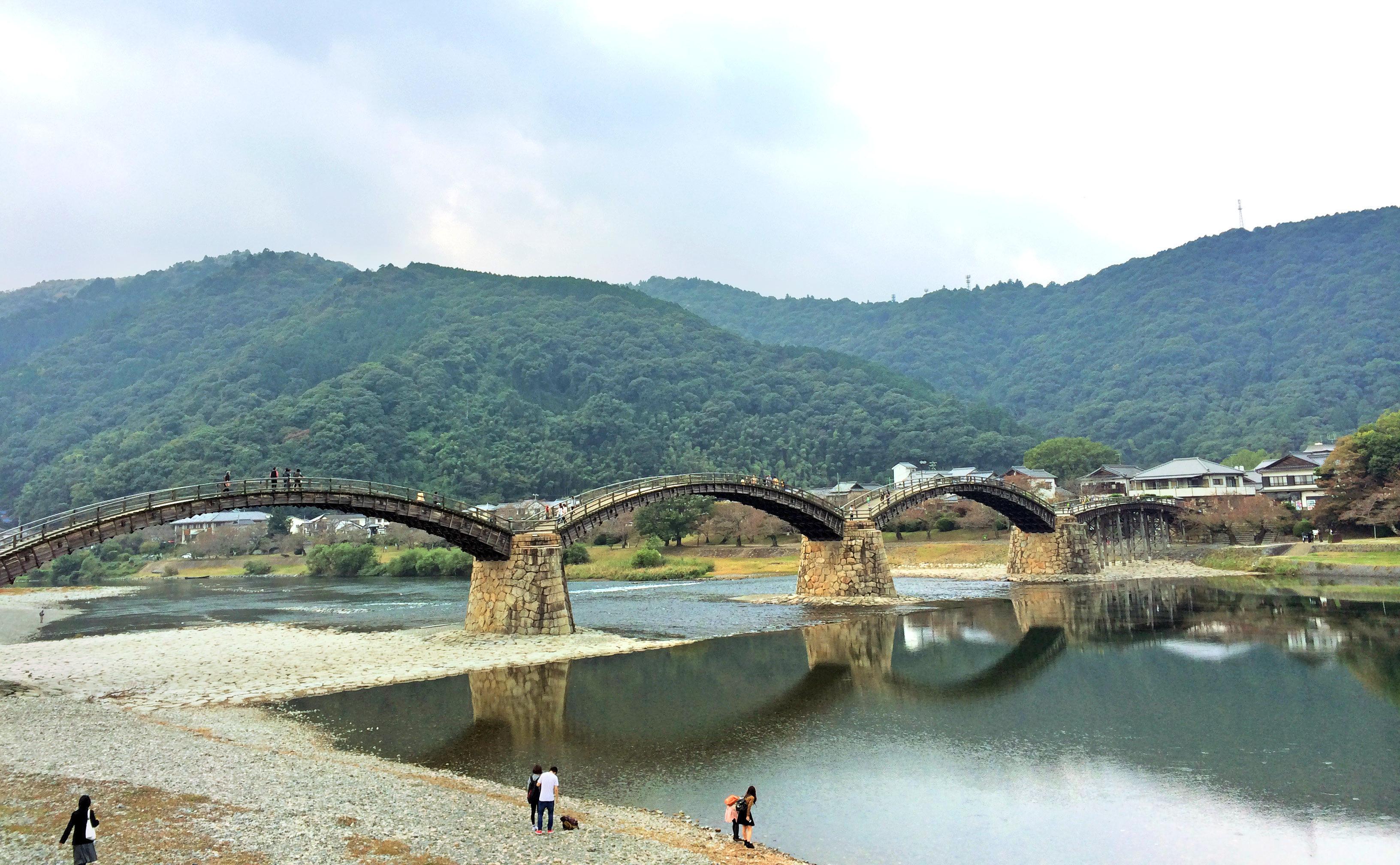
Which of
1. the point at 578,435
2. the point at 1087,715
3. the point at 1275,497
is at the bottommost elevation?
the point at 1087,715

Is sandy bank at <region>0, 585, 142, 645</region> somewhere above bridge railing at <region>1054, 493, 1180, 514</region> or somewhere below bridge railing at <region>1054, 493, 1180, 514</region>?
below

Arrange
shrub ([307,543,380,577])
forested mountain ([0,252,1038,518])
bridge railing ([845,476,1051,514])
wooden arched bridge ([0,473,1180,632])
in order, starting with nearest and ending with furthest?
wooden arched bridge ([0,473,1180,632]) < bridge railing ([845,476,1051,514]) < shrub ([307,543,380,577]) < forested mountain ([0,252,1038,518])

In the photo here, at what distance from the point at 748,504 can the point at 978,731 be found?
25.9 meters

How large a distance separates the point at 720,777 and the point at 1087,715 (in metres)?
10.2

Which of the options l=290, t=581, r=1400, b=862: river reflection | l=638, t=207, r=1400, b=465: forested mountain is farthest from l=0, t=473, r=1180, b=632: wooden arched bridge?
l=638, t=207, r=1400, b=465: forested mountain

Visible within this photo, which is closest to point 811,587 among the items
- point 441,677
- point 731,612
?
point 731,612

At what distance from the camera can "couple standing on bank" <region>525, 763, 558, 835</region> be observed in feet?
41.8

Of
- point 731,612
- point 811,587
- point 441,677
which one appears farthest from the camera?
point 811,587

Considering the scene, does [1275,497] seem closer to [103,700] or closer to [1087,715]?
[1087,715]

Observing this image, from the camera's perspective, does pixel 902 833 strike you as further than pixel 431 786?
No

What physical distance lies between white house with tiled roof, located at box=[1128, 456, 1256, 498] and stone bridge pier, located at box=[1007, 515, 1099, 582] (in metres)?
22.0

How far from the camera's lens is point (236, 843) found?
11758mm

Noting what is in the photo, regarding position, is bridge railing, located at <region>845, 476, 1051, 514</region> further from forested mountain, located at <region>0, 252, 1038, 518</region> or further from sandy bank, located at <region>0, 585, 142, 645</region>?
forested mountain, located at <region>0, 252, 1038, 518</region>

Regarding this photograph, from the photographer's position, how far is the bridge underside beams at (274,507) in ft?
79.0
